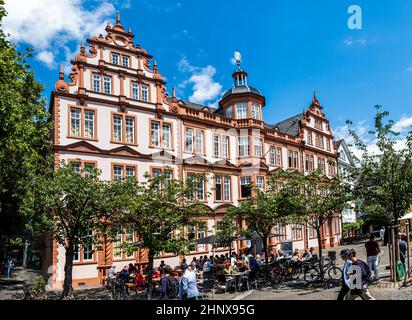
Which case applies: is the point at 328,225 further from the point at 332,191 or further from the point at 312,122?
the point at 332,191

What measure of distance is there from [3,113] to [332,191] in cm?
1529

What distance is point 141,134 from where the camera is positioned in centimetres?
2589

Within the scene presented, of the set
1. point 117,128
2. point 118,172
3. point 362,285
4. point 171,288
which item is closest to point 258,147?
point 117,128

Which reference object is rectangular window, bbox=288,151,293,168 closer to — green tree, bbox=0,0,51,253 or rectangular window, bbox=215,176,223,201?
rectangular window, bbox=215,176,223,201

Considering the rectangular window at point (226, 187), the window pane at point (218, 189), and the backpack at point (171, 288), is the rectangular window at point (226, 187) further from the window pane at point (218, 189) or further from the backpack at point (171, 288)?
the backpack at point (171, 288)

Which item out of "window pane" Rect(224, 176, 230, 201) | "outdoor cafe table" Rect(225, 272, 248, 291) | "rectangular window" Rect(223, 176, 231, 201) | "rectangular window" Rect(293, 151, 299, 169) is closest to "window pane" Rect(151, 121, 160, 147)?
"rectangular window" Rect(223, 176, 231, 201)

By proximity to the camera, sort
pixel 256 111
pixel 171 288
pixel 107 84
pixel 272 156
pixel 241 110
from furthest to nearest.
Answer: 1. pixel 272 156
2. pixel 256 111
3. pixel 241 110
4. pixel 107 84
5. pixel 171 288

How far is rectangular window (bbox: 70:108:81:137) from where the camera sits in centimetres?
2284

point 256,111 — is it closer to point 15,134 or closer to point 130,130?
point 130,130

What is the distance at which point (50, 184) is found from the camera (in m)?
14.5

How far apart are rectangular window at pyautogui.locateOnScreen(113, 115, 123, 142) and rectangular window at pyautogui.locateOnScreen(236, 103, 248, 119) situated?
42.1 ft

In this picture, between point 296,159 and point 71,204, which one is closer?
point 71,204

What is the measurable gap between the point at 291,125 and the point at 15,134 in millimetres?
33250
